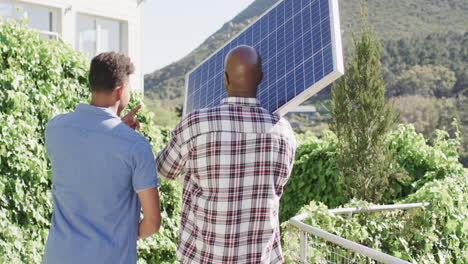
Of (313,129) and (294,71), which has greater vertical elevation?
(313,129)

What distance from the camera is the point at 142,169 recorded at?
2496mm

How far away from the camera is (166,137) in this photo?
8156 millimetres

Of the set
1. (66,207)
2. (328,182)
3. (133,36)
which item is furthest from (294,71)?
(133,36)

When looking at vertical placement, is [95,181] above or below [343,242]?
above

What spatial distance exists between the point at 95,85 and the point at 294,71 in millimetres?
1524

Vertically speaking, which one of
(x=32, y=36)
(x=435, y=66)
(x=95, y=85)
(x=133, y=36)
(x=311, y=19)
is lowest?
(x=95, y=85)

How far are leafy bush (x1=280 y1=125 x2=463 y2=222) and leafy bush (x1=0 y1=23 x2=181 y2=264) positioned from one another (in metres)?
4.00

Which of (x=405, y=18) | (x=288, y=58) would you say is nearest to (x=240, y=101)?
(x=288, y=58)

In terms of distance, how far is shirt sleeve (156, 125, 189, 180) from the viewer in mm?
2629

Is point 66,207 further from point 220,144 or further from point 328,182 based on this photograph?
point 328,182

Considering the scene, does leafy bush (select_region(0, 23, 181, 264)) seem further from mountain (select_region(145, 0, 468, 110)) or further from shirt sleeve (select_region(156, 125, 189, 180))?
mountain (select_region(145, 0, 468, 110))

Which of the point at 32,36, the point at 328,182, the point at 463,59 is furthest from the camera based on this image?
the point at 463,59

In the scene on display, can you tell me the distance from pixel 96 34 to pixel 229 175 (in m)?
13.6

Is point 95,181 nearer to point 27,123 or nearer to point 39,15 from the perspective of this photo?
point 27,123
